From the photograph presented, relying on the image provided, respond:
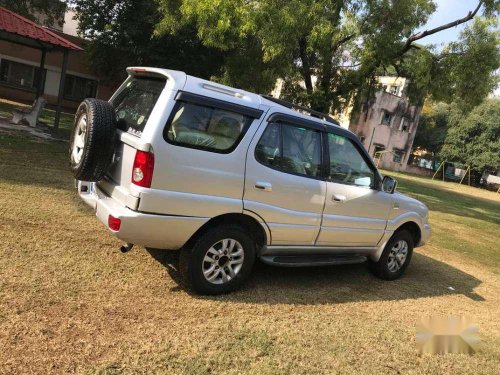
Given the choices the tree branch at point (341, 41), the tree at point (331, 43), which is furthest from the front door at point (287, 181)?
the tree branch at point (341, 41)

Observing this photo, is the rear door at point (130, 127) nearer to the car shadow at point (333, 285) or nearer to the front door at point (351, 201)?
the car shadow at point (333, 285)

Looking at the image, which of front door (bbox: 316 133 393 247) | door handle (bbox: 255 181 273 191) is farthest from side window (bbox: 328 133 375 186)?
door handle (bbox: 255 181 273 191)

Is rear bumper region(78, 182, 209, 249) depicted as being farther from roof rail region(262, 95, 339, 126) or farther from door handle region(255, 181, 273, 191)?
roof rail region(262, 95, 339, 126)

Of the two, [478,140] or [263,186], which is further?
[478,140]

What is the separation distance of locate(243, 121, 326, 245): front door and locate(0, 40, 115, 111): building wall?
81.1 ft

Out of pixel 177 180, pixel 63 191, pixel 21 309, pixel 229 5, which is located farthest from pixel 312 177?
pixel 229 5

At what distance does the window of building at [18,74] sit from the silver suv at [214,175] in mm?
25619

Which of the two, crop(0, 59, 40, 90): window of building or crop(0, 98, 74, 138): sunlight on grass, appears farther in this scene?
crop(0, 59, 40, 90): window of building

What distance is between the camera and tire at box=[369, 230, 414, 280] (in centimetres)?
595

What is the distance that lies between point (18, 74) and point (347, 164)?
2742 centimetres

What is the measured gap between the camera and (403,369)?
3746 millimetres

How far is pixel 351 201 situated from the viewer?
205 inches
